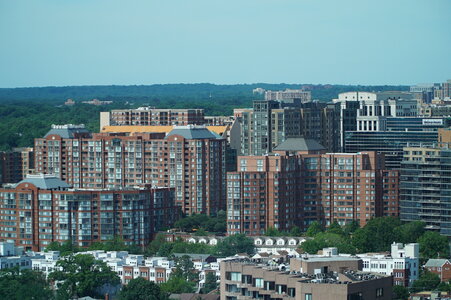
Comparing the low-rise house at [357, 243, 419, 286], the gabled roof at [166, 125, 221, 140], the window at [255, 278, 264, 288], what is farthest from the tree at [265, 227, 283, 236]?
the window at [255, 278, 264, 288]

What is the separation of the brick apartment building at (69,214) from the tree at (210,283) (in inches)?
819

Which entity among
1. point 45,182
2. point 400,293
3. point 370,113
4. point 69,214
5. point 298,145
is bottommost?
point 400,293

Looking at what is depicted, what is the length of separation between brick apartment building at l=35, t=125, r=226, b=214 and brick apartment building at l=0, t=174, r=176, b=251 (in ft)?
45.4

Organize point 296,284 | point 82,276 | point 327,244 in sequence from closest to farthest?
point 296,284 → point 82,276 → point 327,244

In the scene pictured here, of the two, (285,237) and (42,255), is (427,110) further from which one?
(42,255)

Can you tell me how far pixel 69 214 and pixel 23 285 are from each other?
26.5m

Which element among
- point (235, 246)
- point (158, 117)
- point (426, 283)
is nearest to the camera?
point (426, 283)

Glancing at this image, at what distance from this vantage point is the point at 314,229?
367 feet

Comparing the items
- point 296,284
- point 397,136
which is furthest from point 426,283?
point 397,136

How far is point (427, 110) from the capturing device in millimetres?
161625

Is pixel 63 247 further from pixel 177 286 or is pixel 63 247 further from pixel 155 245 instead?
pixel 177 286

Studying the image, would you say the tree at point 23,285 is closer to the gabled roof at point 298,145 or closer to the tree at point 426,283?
the tree at point 426,283

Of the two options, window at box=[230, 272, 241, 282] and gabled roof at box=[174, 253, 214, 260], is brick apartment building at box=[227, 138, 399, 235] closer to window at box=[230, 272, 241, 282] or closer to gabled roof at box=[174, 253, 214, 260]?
gabled roof at box=[174, 253, 214, 260]

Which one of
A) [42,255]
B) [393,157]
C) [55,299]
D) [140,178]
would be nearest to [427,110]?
[393,157]
